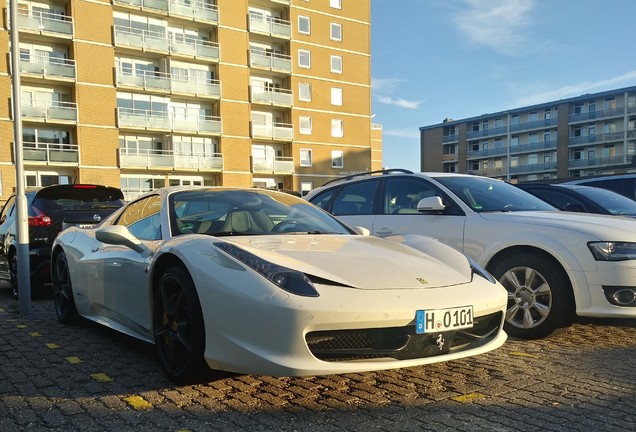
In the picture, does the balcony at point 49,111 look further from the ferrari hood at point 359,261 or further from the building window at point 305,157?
the ferrari hood at point 359,261


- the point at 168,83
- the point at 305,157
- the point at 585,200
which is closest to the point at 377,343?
the point at 585,200

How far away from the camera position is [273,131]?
4303 centimetres

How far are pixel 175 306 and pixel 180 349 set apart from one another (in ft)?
0.85

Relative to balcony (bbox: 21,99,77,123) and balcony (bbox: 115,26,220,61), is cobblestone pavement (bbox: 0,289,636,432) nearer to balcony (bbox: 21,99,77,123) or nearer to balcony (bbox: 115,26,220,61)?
balcony (bbox: 21,99,77,123)

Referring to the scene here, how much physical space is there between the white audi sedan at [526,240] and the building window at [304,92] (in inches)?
1574

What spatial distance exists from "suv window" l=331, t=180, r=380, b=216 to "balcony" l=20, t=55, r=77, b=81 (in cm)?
3266

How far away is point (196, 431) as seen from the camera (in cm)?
262

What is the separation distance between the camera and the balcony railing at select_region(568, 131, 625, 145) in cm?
6956

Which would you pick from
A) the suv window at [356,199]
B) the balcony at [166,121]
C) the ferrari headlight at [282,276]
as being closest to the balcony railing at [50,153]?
the balcony at [166,121]

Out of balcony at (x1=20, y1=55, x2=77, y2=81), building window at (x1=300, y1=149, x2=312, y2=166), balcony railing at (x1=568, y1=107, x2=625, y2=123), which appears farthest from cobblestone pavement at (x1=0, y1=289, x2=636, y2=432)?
balcony railing at (x1=568, y1=107, x2=625, y2=123)

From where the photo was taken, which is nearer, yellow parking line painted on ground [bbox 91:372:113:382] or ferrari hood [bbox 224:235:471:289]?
ferrari hood [bbox 224:235:471:289]

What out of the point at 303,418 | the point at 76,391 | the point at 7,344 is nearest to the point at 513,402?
the point at 303,418

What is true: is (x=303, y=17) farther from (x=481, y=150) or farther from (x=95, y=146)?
(x=481, y=150)

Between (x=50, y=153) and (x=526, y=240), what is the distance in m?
35.1
